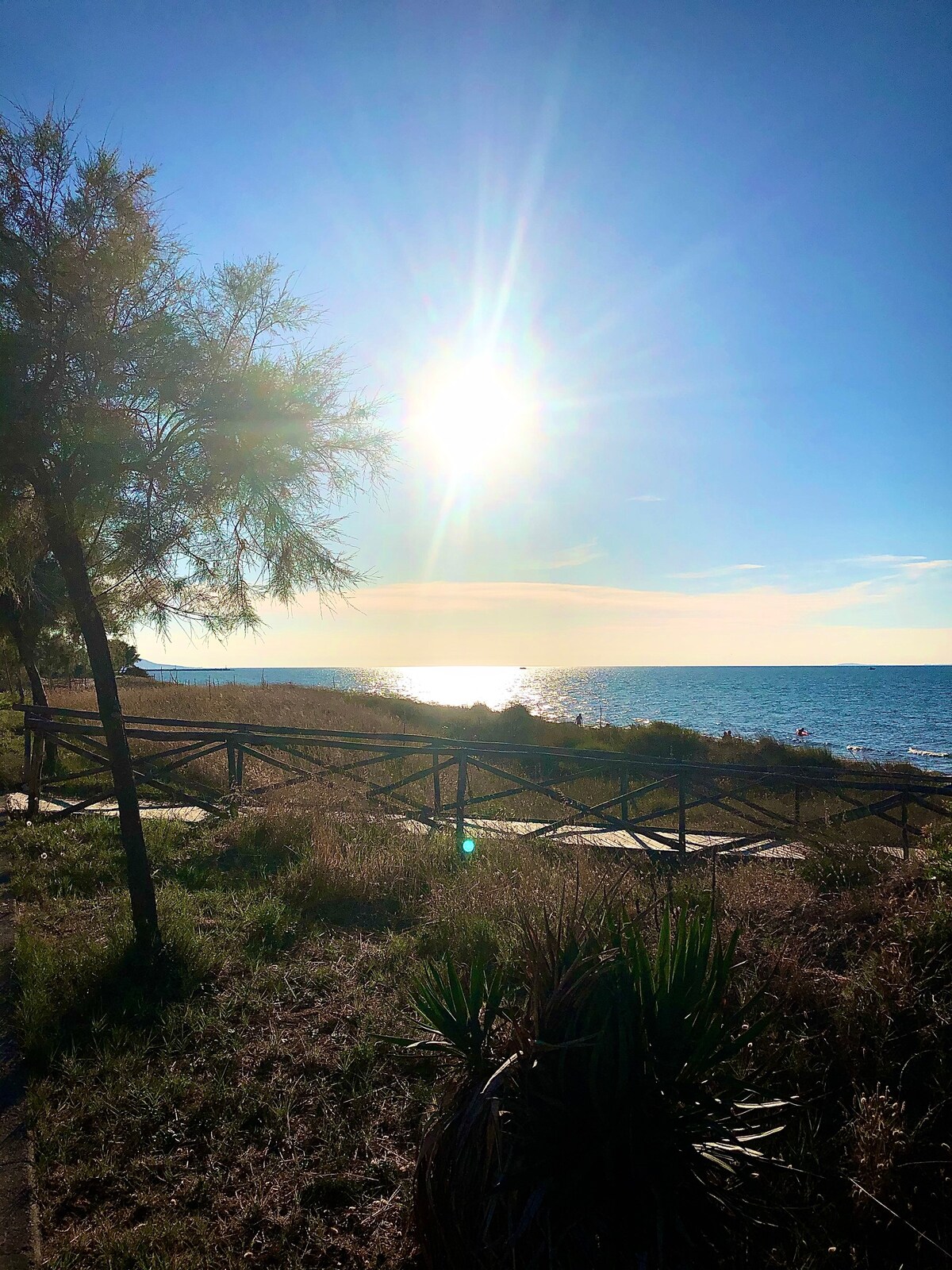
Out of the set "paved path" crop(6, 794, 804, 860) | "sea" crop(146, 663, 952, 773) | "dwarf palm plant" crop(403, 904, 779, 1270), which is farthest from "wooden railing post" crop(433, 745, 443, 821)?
"sea" crop(146, 663, 952, 773)

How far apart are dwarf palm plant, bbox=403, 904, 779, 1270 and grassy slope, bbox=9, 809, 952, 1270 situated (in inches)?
11.4

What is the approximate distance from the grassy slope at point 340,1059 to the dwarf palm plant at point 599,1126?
290mm

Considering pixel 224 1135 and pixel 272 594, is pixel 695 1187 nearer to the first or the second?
pixel 224 1135

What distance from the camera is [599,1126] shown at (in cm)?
239

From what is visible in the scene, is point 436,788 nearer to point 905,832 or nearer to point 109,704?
point 109,704

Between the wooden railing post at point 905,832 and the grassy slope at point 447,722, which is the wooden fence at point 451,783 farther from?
the grassy slope at point 447,722

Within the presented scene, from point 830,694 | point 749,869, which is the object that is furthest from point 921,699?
point 749,869

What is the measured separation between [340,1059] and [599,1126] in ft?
6.89

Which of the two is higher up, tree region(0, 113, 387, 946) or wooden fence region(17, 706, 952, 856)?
tree region(0, 113, 387, 946)

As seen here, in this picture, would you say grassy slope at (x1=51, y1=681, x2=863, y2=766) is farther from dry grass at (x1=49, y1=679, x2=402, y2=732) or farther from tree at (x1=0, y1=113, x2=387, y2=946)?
tree at (x1=0, y1=113, x2=387, y2=946)

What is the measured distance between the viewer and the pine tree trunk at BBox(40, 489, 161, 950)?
17.1ft

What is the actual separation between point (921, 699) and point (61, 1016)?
102 m

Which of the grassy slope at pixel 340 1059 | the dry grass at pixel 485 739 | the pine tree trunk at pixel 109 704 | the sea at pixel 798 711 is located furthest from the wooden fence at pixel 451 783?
the sea at pixel 798 711

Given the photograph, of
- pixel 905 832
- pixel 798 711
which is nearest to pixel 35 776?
pixel 905 832
